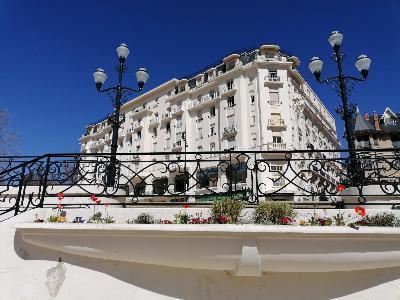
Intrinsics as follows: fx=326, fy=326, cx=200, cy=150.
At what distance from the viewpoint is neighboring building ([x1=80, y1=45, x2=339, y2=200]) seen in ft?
158

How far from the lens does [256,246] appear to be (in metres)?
3.78

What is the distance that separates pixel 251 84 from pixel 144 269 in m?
50.0

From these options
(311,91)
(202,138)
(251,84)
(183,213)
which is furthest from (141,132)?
(183,213)

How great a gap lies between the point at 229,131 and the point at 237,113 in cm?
311

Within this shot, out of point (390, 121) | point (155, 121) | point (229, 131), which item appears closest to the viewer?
point (229, 131)

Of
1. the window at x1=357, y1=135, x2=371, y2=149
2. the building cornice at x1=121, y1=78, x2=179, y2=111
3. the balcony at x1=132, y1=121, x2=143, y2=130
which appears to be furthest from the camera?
the balcony at x1=132, y1=121, x2=143, y2=130

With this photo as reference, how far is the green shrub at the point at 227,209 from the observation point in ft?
14.3

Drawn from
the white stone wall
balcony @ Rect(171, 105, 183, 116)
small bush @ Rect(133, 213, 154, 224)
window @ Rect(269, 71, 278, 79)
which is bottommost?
the white stone wall

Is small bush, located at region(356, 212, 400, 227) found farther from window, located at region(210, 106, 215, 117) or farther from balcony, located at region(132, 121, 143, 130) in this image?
balcony, located at region(132, 121, 143, 130)

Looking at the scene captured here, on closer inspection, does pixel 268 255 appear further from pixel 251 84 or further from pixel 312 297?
pixel 251 84

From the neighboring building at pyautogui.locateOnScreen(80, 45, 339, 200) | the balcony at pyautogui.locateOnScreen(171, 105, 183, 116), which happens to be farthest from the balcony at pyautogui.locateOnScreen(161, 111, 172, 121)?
the balcony at pyautogui.locateOnScreen(171, 105, 183, 116)

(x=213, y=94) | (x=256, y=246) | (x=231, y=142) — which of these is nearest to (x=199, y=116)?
(x=213, y=94)

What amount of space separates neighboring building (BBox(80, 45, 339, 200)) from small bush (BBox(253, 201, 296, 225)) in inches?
1433

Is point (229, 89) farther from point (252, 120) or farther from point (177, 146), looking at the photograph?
point (177, 146)
